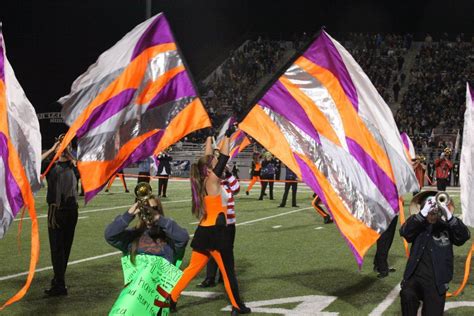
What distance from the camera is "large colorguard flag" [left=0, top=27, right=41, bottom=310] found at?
6.50 meters

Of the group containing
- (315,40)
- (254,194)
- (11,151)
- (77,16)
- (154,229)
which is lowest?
(254,194)

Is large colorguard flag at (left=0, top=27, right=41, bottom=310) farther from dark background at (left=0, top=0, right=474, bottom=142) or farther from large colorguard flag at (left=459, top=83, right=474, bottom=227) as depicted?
dark background at (left=0, top=0, right=474, bottom=142)

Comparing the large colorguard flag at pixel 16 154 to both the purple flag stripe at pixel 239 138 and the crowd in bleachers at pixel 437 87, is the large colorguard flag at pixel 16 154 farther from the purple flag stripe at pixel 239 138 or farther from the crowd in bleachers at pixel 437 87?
the crowd in bleachers at pixel 437 87

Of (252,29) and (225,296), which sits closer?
(225,296)

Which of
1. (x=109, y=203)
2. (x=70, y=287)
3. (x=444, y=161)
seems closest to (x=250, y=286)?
(x=70, y=287)

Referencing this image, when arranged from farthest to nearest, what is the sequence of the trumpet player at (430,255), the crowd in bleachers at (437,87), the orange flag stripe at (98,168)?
the crowd in bleachers at (437,87), the orange flag stripe at (98,168), the trumpet player at (430,255)

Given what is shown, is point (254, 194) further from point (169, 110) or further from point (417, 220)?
point (417, 220)

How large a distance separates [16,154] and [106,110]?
4.72 ft

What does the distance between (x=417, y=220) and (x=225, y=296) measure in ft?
10.4

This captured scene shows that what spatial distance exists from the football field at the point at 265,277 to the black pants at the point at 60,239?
0.93 ft

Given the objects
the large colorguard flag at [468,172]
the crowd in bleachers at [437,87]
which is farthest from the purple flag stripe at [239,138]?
the crowd in bleachers at [437,87]

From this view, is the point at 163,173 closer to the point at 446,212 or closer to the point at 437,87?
the point at 446,212

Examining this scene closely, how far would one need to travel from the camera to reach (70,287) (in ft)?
29.3

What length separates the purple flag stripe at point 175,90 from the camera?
7988mm
